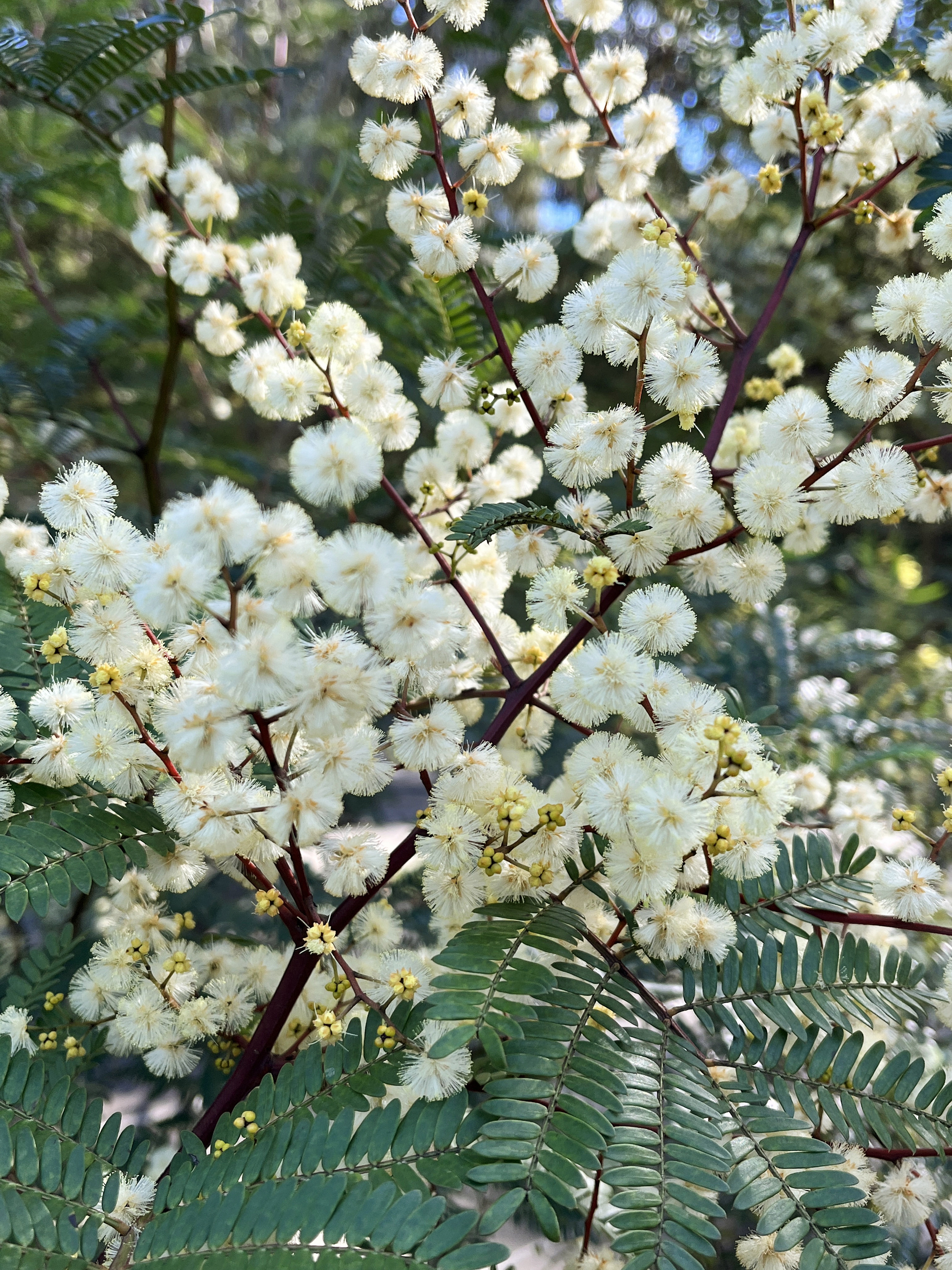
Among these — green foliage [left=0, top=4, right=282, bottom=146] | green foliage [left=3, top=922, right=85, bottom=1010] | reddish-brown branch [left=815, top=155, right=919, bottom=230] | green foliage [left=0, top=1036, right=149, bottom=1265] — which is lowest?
green foliage [left=0, top=1036, right=149, bottom=1265]

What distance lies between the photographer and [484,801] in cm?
73

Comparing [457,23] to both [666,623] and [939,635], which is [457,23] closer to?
[666,623]

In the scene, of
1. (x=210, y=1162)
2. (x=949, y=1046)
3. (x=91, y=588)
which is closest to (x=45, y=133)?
(x=91, y=588)

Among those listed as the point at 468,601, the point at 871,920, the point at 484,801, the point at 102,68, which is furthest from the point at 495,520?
the point at 102,68

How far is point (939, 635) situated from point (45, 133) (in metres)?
Result: 2.66

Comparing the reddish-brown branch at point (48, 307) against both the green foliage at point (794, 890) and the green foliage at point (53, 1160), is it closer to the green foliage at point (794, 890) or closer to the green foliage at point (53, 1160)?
the green foliage at point (53, 1160)

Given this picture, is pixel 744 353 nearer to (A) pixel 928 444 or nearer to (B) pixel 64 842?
(A) pixel 928 444

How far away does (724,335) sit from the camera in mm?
942

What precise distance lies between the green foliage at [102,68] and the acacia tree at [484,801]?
44 centimetres

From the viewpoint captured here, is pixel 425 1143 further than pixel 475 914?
No

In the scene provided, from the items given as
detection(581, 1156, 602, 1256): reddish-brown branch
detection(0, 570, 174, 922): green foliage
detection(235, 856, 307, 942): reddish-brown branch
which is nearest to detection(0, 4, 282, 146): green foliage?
detection(0, 570, 174, 922): green foliage

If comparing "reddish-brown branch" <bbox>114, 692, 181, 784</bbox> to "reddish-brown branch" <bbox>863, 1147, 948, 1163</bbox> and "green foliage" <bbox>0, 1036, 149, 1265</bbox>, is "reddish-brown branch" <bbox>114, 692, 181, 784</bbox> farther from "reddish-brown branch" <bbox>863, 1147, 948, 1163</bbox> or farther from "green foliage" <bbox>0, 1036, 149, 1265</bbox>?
"reddish-brown branch" <bbox>863, 1147, 948, 1163</bbox>

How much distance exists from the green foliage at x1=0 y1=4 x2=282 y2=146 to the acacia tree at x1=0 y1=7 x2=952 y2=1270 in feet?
1.44

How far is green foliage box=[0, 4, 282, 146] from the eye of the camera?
→ 1.14 m
